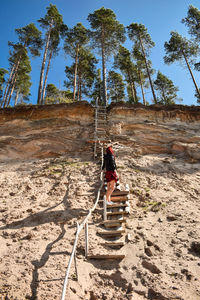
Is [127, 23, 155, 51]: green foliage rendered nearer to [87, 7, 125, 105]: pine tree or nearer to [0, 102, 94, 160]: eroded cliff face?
[87, 7, 125, 105]: pine tree

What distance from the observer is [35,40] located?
20453 millimetres

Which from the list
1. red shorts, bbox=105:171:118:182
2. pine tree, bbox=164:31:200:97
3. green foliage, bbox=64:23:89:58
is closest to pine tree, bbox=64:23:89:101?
green foliage, bbox=64:23:89:58

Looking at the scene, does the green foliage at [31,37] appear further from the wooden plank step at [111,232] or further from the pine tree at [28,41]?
the wooden plank step at [111,232]

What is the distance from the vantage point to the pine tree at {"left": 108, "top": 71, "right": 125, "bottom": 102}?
23078 millimetres

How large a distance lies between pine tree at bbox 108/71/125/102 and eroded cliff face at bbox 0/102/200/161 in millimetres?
11784

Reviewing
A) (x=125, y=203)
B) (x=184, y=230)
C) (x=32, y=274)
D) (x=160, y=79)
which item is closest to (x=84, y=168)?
(x=125, y=203)

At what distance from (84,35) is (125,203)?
796 inches

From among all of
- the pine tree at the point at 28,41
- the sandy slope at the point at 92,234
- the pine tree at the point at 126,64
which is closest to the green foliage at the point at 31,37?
the pine tree at the point at 28,41

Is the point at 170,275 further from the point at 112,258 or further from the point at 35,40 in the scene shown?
the point at 35,40

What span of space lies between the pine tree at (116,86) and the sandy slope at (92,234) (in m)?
16.7

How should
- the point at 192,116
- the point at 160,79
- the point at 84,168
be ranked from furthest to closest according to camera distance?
the point at 160,79 → the point at 192,116 → the point at 84,168

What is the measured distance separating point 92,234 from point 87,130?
23.5 feet

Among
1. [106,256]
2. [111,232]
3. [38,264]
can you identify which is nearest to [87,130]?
[111,232]

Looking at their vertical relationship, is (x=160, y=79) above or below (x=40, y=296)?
above
